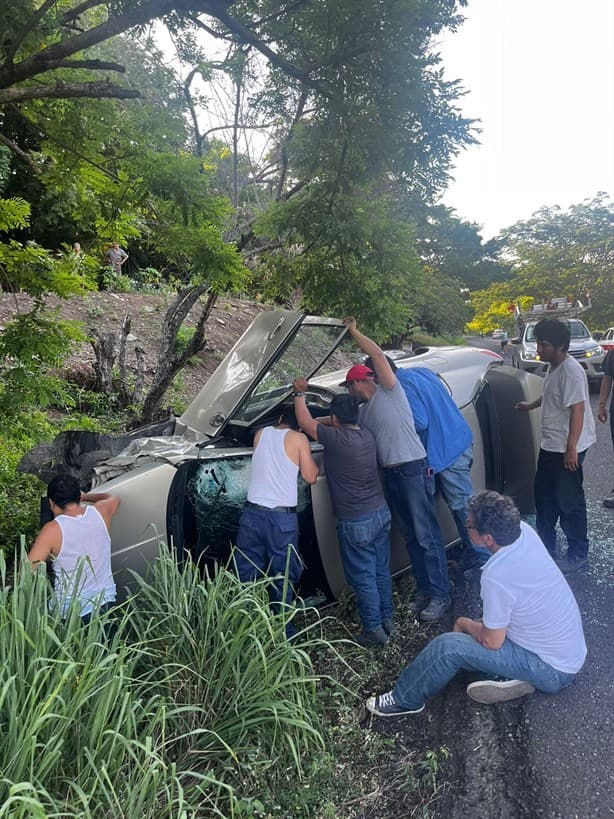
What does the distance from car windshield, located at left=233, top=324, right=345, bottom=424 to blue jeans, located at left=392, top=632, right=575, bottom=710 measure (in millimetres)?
1731

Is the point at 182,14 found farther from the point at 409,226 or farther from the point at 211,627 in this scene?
the point at 211,627

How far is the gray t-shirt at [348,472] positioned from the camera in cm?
338

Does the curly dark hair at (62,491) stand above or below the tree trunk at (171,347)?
below

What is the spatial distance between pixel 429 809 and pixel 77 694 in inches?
55.9

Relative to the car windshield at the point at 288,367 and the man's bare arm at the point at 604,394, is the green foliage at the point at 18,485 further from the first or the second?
the man's bare arm at the point at 604,394

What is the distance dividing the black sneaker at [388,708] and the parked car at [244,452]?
0.88 metres

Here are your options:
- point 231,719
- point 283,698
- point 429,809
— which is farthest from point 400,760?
point 231,719

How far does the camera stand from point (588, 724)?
2645mm

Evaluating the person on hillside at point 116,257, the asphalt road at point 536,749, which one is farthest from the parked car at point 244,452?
the person on hillside at point 116,257

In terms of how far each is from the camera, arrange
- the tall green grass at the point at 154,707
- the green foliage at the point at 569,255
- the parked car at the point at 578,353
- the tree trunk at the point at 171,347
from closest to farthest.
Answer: the tall green grass at the point at 154,707, the tree trunk at the point at 171,347, the parked car at the point at 578,353, the green foliage at the point at 569,255

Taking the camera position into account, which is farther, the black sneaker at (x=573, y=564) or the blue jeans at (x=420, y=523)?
the black sneaker at (x=573, y=564)

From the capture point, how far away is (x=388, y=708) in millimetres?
2818

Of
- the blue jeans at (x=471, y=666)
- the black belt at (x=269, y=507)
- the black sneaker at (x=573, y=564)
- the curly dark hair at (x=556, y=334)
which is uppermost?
the curly dark hair at (x=556, y=334)

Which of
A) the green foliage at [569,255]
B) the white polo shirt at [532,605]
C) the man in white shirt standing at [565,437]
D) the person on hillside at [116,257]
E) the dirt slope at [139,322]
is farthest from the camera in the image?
the green foliage at [569,255]
